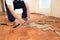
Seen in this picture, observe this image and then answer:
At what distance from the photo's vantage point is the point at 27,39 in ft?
5.25

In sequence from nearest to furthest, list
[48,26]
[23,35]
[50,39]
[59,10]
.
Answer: [50,39] < [23,35] < [48,26] < [59,10]

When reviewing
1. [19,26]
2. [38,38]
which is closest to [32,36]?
[38,38]

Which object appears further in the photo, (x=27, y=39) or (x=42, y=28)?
(x=42, y=28)

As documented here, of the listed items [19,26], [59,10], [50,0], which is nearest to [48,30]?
[19,26]

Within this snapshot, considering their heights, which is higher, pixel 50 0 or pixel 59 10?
pixel 50 0

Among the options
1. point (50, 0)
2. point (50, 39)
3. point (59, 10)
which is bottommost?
point (50, 39)

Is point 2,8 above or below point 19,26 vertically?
above

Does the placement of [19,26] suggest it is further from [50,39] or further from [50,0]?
[50,0]

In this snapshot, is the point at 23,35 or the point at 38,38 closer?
the point at 38,38

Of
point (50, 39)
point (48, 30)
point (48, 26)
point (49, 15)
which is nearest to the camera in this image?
point (50, 39)

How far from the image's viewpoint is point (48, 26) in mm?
2068

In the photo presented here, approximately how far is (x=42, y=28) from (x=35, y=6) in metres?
1.18

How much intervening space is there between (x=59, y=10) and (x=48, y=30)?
0.84m

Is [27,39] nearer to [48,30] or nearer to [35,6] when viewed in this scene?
[48,30]
